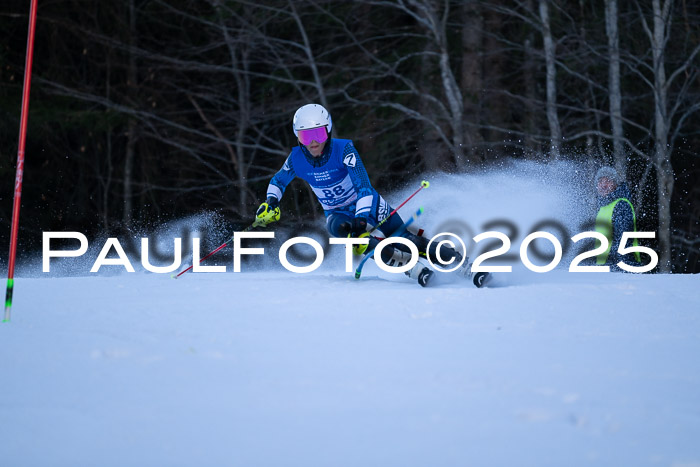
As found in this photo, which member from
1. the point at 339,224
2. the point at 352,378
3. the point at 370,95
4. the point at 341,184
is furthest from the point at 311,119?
the point at 370,95

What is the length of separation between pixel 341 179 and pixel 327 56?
33.1 feet

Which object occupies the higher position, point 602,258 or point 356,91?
point 356,91

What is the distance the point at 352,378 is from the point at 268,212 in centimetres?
391

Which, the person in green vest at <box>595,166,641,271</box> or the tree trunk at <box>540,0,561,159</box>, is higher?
the tree trunk at <box>540,0,561,159</box>

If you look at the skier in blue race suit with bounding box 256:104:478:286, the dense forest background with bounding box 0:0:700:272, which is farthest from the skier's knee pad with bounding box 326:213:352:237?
the dense forest background with bounding box 0:0:700:272

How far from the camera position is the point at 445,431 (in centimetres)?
278

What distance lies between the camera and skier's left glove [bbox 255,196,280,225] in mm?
7078

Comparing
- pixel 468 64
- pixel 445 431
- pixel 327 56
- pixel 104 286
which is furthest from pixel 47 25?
pixel 445 431

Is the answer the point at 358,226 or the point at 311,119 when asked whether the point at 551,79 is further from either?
the point at 358,226

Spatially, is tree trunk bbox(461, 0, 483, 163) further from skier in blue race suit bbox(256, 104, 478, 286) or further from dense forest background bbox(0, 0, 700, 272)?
skier in blue race suit bbox(256, 104, 478, 286)

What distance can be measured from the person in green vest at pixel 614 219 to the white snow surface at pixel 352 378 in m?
3.18

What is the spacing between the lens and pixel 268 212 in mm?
7133

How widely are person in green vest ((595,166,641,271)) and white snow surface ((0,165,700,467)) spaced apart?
3.18 metres

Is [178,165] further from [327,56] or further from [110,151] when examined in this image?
[327,56]
